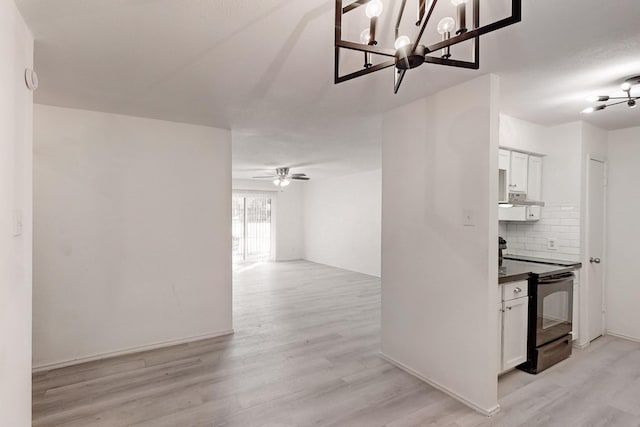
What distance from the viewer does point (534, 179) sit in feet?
12.1

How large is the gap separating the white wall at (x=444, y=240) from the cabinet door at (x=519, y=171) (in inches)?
48.9

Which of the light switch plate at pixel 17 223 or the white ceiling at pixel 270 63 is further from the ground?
the white ceiling at pixel 270 63

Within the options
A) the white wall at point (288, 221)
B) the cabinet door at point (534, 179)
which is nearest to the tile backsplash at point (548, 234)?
the cabinet door at point (534, 179)

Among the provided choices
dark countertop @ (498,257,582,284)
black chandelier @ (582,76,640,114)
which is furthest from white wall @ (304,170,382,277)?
black chandelier @ (582,76,640,114)

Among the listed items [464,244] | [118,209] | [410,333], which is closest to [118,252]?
[118,209]

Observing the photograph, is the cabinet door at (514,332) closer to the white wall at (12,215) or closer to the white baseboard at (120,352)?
the white baseboard at (120,352)

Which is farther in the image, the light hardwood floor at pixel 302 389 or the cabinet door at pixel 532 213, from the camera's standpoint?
the cabinet door at pixel 532 213

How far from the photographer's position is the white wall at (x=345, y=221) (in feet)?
24.7

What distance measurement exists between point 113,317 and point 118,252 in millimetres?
665

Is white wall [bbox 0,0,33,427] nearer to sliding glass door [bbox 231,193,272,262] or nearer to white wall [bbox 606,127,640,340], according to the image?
white wall [bbox 606,127,640,340]

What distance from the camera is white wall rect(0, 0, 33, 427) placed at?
4.89ft

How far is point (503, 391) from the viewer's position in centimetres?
265

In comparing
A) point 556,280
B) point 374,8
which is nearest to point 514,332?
point 556,280

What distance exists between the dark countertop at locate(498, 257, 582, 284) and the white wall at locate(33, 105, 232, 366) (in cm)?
296
